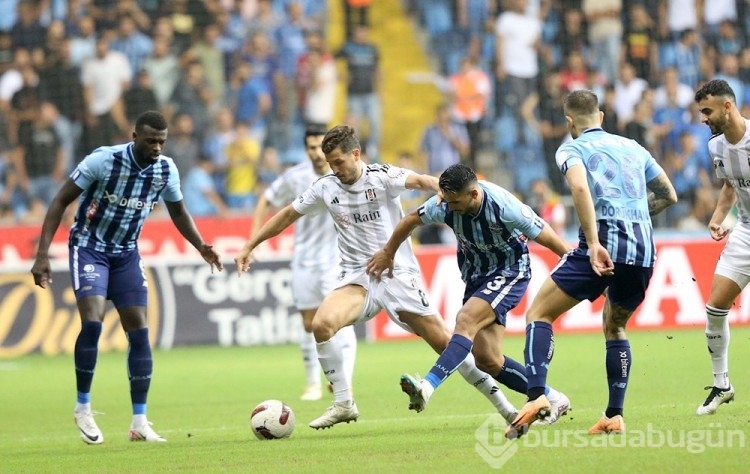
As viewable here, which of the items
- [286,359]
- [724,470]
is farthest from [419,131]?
[724,470]

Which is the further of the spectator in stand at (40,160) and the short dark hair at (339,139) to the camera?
the spectator in stand at (40,160)

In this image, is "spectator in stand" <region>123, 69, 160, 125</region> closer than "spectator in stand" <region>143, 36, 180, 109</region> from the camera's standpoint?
Yes

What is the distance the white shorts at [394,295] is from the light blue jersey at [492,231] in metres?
0.44

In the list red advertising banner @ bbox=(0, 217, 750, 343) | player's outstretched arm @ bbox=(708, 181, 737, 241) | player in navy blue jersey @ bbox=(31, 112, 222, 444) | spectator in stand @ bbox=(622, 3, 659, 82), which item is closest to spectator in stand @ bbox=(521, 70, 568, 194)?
spectator in stand @ bbox=(622, 3, 659, 82)

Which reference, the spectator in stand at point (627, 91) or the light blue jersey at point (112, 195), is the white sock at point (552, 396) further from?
the spectator in stand at point (627, 91)

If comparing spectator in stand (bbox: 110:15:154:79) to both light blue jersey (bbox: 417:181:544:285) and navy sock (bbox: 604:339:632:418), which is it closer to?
light blue jersey (bbox: 417:181:544:285)

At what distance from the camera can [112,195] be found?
369 inches

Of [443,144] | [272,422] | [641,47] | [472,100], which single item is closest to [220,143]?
[443,144]

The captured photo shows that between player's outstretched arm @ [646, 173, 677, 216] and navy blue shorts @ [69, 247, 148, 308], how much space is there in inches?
152

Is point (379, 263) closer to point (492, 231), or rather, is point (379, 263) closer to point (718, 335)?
point (492, 231)

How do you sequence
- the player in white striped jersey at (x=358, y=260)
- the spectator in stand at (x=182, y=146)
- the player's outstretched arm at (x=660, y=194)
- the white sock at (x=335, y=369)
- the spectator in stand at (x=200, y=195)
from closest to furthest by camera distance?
the player's outstretched arm at (x=660, y=194) < the player in white striped jersey at (x=358, y=260) < the white sock at (x=335, y=369) < the spectator in stand at (x=200, y=195) < the spectator in stand at (x=182, y=146)

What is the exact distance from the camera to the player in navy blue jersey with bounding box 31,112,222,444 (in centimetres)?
918

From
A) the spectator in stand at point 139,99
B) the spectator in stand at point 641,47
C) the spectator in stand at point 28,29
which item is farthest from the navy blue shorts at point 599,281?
the spectator in stand at point 28,29

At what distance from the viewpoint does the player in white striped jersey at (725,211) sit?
877 centimetres
